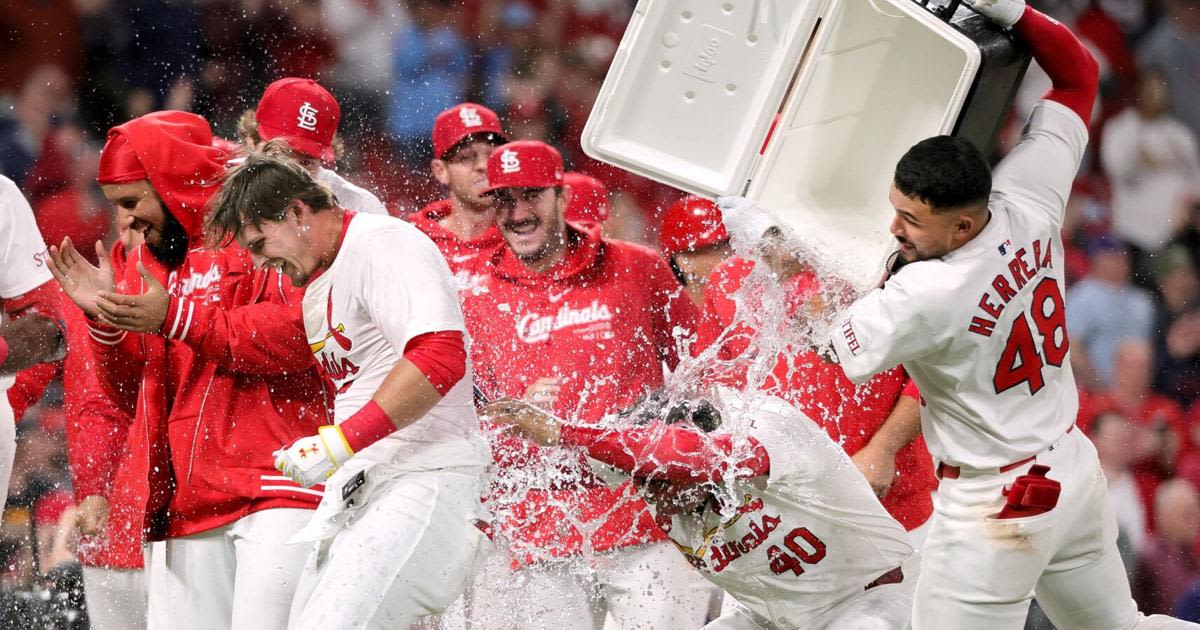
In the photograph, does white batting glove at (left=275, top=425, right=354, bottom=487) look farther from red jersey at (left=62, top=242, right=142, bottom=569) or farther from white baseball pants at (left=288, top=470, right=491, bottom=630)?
red jersey at (left=62, top=242, right=142, bottom=569)

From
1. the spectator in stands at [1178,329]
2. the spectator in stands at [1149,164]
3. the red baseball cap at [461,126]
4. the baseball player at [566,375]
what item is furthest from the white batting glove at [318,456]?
the spectator in stands at [1149,164]

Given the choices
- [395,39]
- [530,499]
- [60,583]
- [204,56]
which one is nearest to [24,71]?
[204,56]

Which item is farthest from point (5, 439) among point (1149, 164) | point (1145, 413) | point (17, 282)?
point (1149, 164)

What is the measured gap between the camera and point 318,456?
335 centimetres

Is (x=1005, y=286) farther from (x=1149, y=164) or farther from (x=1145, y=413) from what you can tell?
(x=1149, y=164)

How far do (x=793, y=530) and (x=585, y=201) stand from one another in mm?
2228

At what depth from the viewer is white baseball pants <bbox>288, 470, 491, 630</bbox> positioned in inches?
130

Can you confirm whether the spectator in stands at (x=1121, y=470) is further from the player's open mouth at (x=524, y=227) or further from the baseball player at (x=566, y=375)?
the player's open mouth at (x=524, y=227)

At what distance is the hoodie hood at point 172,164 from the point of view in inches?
165

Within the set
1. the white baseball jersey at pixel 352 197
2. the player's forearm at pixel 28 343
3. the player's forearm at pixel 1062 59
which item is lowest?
the player's forearm at pixel 28 343

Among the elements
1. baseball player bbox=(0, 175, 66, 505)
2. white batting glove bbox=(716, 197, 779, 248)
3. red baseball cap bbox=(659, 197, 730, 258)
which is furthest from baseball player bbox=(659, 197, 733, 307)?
baseball player bbox=(0, 175, 66, 505)

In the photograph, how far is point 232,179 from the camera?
3.69 meters

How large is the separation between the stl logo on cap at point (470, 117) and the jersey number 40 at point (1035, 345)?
269cm

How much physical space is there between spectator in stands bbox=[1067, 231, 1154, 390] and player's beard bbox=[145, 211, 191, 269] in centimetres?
418
